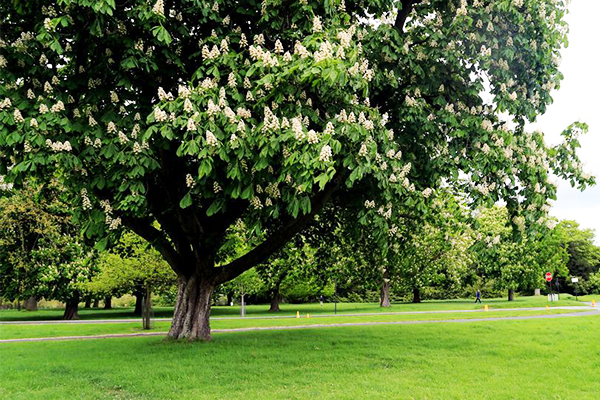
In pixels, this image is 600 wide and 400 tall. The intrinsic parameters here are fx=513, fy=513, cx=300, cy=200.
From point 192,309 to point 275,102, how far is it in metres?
8.92

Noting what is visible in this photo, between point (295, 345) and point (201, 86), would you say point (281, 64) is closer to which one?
point (201, 86)

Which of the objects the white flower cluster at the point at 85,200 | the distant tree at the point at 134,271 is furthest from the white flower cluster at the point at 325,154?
the distant tree at the point at 134,271

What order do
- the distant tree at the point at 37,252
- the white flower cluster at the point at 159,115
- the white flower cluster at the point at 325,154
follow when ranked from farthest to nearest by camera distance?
the distant tree at the point at 37,252
the white flower cluster at the point at 159,115
the white flower cluster at the point at 325,154

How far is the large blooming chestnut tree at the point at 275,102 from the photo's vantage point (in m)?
8.60

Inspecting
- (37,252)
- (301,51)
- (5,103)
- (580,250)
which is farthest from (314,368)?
(580,250)

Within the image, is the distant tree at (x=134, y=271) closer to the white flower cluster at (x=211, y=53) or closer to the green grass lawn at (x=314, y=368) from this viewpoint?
the green grass lawn at (x=314, y=368)

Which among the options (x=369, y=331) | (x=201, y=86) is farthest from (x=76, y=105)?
(x=369, y=331)

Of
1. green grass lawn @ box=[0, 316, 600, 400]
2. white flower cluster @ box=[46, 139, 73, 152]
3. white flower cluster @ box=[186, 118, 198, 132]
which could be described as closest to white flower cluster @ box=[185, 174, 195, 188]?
white flower cluster @ box=[186, 118, 198, 132]

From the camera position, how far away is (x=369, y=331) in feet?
64.8

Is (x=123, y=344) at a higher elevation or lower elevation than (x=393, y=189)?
lower

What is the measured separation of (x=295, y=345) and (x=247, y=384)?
5.48 meters

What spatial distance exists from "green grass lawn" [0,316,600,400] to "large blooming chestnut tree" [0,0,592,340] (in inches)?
119

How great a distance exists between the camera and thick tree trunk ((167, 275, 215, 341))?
15.5 metres

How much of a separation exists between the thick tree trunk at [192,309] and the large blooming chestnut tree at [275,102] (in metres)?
2.93
